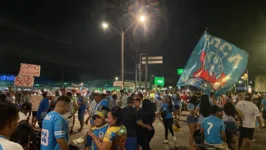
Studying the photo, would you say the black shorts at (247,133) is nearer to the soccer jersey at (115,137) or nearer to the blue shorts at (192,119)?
the blue shorts at (192,119)

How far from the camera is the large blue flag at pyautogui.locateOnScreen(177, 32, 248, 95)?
724 cm

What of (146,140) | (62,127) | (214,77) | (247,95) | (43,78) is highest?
(43,78)

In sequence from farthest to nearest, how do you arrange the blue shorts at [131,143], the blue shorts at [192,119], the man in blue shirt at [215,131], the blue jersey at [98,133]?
the blue shorts at [192,119] < the blue shorts at [131,143] < the man in blue shirt at [215,131] < the blue jersey at [98,133]

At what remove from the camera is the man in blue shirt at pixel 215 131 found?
15.4 ft

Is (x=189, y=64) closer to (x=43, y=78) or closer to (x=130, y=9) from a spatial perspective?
(x=130, y=9)

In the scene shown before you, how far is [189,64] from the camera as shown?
26.4 ft

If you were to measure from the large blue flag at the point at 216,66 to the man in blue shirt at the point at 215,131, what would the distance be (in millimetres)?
2508

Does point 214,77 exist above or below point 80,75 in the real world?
below

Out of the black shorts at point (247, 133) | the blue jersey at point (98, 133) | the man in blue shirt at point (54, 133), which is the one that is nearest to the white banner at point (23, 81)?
the blue jersey at point (98, 133)

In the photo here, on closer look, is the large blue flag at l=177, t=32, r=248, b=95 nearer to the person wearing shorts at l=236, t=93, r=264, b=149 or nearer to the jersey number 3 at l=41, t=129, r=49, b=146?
the person wearing shorts at l=236, t=93, r=264, b=149

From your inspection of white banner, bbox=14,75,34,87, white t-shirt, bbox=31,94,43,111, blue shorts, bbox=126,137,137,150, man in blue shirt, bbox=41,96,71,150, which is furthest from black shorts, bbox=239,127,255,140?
white banner, bbox=14,75,34,87

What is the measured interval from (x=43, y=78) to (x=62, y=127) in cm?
7257

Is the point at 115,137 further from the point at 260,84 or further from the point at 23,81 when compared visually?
the point at 260,84

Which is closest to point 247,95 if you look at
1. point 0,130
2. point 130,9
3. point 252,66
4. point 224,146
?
point 224,146
